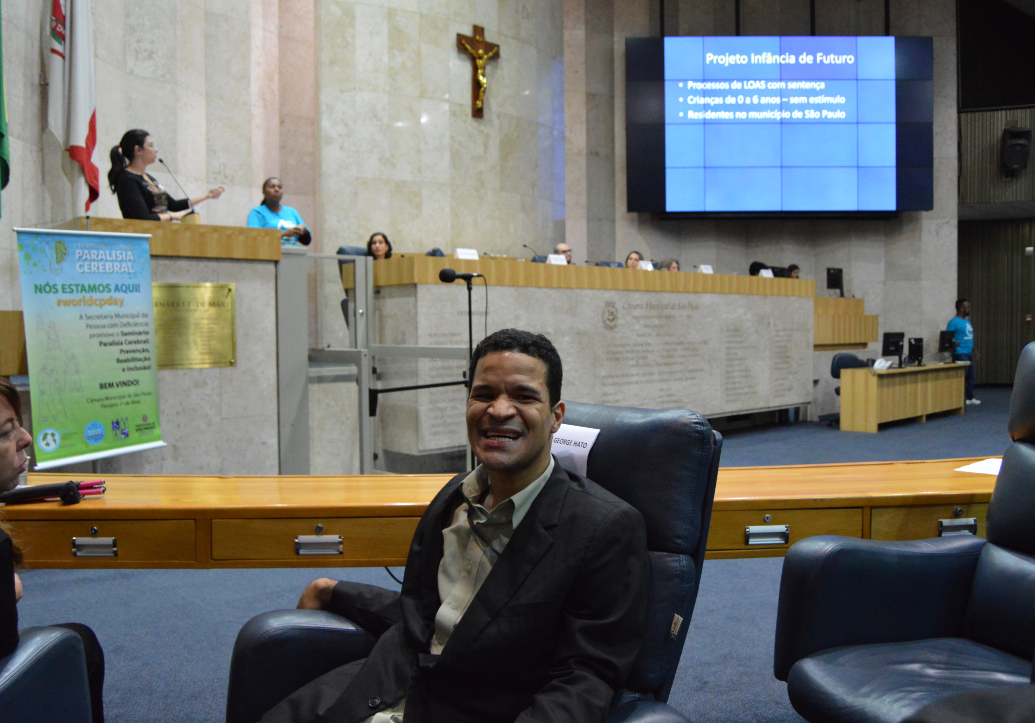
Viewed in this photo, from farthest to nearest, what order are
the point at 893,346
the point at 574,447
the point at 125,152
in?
1. the point at 893,346
2. the point at 125,152
3. the point at 574,447

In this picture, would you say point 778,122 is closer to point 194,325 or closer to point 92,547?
point 194,325

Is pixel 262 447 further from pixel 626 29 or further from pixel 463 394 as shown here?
pixel 626 29

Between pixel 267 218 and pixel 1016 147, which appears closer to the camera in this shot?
pixel 267 218

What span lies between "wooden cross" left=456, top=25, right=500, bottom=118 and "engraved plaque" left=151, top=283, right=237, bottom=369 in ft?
20.2

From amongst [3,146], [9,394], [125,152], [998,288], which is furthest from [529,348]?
[998,288]

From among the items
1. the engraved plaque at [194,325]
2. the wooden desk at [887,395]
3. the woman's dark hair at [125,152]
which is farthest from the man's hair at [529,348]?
the wooden desk at [887,395]

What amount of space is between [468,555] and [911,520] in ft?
4.60

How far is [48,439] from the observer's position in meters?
3.66

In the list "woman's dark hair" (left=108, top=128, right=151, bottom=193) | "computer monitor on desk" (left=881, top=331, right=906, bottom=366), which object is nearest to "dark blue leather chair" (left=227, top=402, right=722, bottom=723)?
"woman's dark hair" (left=108, top=128, right=151, bottom=193)

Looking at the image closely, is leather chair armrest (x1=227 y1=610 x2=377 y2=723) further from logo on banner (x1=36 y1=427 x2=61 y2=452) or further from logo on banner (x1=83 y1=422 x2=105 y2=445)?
logo on banner (x1=83 y1=422 x2=105 y2=445)

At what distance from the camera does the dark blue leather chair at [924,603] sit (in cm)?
179

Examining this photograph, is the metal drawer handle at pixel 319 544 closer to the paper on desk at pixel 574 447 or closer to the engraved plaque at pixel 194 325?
the paper on desk at pixel 574 447

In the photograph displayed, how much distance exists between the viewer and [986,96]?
13906mm

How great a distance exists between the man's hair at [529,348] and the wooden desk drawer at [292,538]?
741 mm
